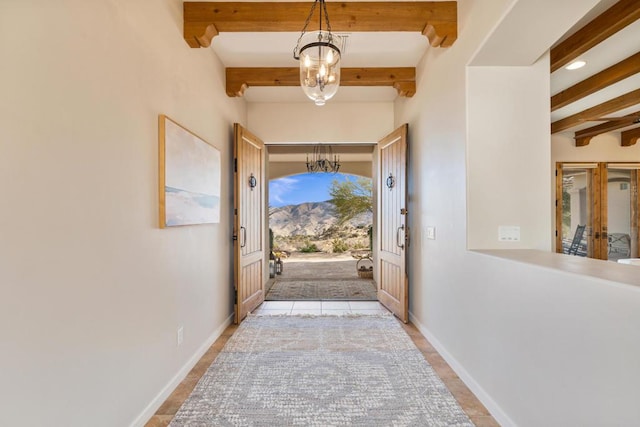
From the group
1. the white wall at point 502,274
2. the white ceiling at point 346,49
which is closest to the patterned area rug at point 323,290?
the white wall at point 502,274

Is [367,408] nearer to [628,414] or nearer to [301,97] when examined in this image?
[628,414]

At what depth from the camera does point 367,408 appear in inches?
79.2

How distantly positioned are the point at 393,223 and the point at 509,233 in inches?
68.0

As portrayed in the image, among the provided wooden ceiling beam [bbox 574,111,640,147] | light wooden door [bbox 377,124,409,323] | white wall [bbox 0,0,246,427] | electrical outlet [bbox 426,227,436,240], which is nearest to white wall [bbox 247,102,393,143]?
light wooden door [bbox 377,124,409,323]

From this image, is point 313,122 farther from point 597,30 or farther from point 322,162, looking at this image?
point 597,30

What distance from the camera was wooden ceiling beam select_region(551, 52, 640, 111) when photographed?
2.93 m

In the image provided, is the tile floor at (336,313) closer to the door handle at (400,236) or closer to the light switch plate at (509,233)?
the door handle at (400,236)

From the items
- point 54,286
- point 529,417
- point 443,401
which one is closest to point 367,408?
point 443,401

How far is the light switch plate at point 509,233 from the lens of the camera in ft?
7.36

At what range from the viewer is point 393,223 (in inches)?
154

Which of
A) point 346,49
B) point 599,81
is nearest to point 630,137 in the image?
point 599,81

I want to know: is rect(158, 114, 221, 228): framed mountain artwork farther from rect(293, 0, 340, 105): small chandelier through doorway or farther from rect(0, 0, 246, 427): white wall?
rect(293, 0, 340, 105): small chandelier through doorway

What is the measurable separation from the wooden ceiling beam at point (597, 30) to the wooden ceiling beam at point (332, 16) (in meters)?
1.01

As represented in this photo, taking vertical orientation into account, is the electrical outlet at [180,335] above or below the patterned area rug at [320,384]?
above
